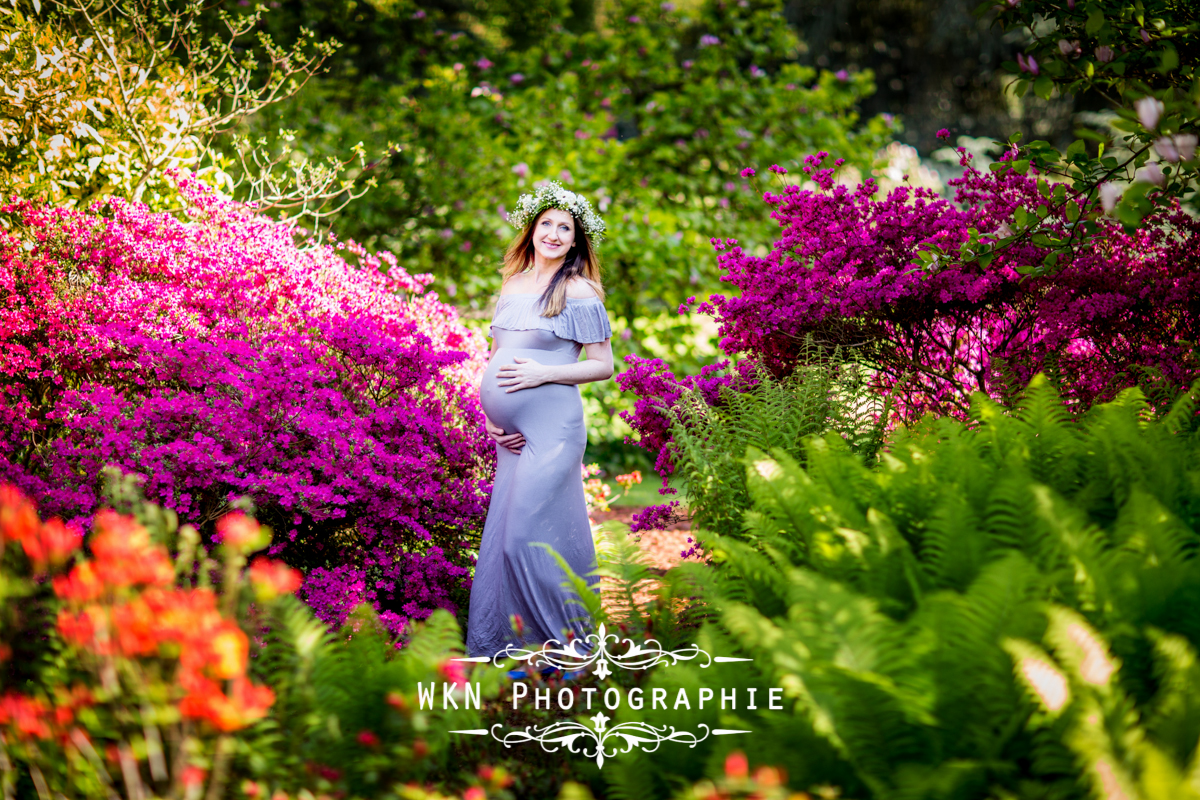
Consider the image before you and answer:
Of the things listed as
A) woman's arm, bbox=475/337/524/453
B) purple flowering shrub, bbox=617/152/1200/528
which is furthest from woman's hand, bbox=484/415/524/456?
purple flowering shrub, bbox=617/152/1200/528

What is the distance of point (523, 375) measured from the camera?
414cm

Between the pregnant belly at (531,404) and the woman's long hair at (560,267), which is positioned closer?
the pregnant belly at (531,404)

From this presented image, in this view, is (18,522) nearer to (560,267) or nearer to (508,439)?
(508,439)

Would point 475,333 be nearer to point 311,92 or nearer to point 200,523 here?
point 200,523

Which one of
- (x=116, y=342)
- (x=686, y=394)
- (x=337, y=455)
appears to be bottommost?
(x=337, y=455)

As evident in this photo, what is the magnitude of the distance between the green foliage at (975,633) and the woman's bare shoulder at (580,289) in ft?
6.13

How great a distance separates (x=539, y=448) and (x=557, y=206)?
1.37 meters

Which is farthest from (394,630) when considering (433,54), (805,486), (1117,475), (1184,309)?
(433,54)

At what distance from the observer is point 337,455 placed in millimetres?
4203

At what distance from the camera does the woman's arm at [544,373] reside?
4152mm

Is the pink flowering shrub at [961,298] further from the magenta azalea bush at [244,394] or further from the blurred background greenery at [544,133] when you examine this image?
Result: the blurred background greenery at [544,133]

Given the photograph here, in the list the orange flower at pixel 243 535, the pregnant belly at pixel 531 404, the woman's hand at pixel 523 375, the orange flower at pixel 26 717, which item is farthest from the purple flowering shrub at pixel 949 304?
the orange flower at pixel 26 717

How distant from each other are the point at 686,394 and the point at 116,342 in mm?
3309

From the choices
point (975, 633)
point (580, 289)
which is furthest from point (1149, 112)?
point (580, 289)
